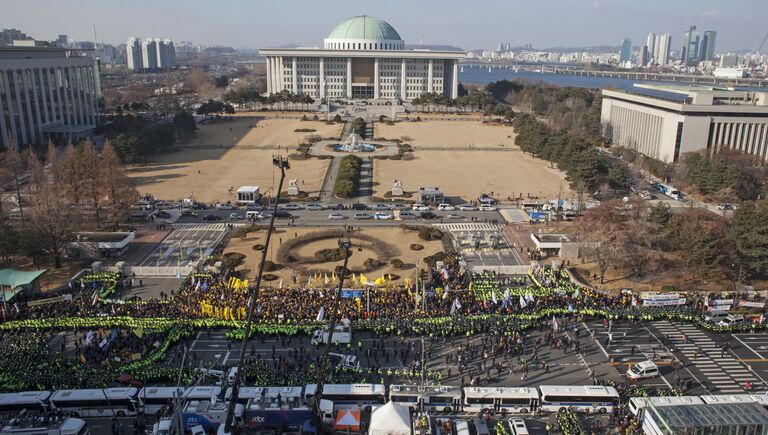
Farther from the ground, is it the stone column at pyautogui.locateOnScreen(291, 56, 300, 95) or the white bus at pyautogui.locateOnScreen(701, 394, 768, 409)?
the stone column at pyautogui.locateOnScreen(291, 56, 300, 95)

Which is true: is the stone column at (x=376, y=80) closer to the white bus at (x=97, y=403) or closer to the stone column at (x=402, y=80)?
the stone column at (x=402, y=80)

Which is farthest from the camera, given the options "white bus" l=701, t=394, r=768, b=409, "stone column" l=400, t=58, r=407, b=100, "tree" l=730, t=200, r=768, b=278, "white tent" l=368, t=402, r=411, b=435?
"stone column" l=400, t=58, r=407, b=100

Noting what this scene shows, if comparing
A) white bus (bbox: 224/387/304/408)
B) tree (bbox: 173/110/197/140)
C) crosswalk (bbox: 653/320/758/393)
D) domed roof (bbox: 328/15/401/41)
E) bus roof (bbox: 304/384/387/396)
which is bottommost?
crosswalk (bbox: 653/320/758/393)

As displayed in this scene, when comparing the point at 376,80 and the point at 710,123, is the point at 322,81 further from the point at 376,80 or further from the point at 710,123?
the point at 710,123

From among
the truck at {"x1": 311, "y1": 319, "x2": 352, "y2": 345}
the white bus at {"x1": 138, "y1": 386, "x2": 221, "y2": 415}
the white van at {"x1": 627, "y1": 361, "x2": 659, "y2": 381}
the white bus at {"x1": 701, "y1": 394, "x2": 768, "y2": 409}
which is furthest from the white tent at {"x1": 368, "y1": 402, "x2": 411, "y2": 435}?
the white bus at {"x1": 701, "y1": 394, "x2": 768, "y2": 409}

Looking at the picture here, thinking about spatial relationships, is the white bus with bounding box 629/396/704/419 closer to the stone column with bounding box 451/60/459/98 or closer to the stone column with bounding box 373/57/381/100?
the stone column with bounding box 373/57/381/100

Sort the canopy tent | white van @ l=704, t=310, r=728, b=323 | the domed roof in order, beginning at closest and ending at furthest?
white van @ l=704, t=310, r=728, b=323, the canopy tent, the domed roof

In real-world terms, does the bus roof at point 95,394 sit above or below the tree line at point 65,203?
below

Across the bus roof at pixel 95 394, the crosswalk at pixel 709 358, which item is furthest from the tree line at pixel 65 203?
the crosswalk at pixel 709 358
